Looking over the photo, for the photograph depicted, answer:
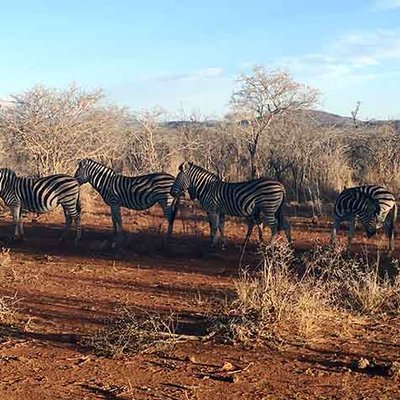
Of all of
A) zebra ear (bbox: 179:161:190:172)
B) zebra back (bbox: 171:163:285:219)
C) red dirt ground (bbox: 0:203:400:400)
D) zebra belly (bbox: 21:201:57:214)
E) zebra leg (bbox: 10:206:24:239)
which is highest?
zebra ear (bbox: 179:161:190:172)

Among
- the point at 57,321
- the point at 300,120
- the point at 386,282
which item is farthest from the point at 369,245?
the point at 300,120

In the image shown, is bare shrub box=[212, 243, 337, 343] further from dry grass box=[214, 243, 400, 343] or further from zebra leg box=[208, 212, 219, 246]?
zebra leg box=[208, 212, 219, 246]

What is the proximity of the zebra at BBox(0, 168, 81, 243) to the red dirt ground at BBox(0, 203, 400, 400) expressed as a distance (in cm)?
187

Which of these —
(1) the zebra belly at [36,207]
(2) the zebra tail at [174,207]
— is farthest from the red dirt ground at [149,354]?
(1) the zebra belly at [36,207]

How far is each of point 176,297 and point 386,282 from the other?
244cm


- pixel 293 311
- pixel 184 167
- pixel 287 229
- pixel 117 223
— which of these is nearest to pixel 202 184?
pixel 184 167

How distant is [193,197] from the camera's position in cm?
1218

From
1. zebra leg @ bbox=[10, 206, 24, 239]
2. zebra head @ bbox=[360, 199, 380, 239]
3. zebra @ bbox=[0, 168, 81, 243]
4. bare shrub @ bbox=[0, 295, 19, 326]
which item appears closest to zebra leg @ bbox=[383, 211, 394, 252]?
zebra head @ bbox=[360, 199, 380, 239]

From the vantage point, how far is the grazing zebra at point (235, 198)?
443 inches

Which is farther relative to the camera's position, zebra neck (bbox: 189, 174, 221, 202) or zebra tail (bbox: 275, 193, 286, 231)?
zebra neck (bbox: 189, 174, 221, 202)

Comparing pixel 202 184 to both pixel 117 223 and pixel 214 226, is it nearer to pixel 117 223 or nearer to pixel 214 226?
pixel 214 226

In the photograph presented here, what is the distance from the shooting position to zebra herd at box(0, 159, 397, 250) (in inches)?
443

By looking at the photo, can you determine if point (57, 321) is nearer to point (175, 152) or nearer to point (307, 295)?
point (307, 295)

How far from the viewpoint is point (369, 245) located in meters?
11.5
